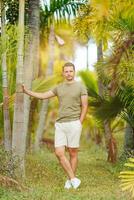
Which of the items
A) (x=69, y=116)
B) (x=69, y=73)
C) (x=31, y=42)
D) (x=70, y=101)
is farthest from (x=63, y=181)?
(x=31, y=42)

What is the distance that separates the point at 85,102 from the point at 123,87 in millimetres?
2223

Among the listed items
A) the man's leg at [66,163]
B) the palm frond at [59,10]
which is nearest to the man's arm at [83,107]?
the man's leg at [66,163]

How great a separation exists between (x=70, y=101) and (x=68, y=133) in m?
0.49

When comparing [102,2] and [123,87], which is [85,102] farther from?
[123,87]

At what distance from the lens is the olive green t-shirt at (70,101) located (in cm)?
894

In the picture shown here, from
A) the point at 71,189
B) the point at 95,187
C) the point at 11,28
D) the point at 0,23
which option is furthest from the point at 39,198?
the point at 0,23

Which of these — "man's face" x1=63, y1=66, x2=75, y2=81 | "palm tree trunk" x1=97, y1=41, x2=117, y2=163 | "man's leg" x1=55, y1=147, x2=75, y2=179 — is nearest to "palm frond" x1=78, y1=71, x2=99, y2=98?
"palm tree trunk" x1=97, y1=41, x2=117, y2=163

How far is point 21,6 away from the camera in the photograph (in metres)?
9.25

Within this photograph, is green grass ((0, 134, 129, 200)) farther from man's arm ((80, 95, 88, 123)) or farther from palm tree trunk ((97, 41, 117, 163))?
man's arm ((80, 95, 88, 123))

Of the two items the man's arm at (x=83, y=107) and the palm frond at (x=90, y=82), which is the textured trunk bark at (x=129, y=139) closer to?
the palm frond at (x=90, y=82)

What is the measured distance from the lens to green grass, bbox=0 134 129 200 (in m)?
7.98

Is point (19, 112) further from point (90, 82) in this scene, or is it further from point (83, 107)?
point (90, 82)

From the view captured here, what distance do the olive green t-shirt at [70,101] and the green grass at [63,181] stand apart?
3.63 feet

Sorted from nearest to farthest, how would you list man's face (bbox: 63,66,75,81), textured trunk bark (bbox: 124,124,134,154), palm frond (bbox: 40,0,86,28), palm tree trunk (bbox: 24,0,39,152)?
man's face (bbox: 63,66,75,81)
palm tree trunk (bbox: 24,0,39,152)
palm frond (bbox: 40,0,86,28)
textured trunk bark (bbox: 124,124,134,154)
